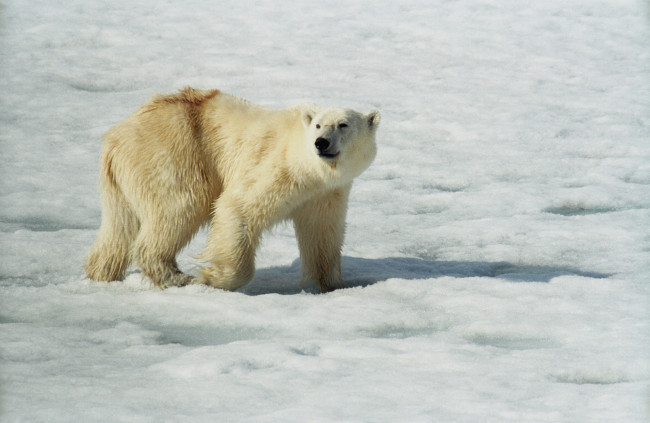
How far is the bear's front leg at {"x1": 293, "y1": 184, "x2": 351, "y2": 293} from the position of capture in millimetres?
4863

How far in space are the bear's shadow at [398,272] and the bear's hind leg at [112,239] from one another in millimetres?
728

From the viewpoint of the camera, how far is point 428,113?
29.6 feet

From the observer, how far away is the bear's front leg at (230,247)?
464 centimetres

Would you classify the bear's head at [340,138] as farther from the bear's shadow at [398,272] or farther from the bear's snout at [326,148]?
the bear's shadow at [398,272]

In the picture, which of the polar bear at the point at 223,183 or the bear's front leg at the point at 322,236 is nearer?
the polar bear at the point at 223,183

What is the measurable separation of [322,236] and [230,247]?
579 mm

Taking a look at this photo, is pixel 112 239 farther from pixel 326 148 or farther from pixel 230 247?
pixel 326 148

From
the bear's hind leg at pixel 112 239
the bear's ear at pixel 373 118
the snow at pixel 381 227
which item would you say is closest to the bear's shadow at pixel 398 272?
the snow at pixel 381 227

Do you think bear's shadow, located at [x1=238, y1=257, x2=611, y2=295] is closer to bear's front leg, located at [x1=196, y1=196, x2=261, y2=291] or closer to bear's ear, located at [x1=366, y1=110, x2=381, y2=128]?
bear's front leg, located at [x1=196, y1=196, x2=261, y2=291]

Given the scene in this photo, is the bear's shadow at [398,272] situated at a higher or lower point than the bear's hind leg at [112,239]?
lower

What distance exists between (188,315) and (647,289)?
98.8 inches

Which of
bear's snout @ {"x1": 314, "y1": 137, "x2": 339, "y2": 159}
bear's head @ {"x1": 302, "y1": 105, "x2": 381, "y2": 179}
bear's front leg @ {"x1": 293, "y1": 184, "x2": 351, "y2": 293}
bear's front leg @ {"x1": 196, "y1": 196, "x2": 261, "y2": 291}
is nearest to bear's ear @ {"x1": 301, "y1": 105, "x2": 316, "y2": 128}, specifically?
bear's head @ {"x1": 302, "y1": 105, "x2": 381, "y2": 179}

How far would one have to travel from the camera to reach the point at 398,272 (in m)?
5.16

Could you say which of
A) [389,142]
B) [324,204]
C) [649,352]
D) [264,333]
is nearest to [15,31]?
[389,142]
